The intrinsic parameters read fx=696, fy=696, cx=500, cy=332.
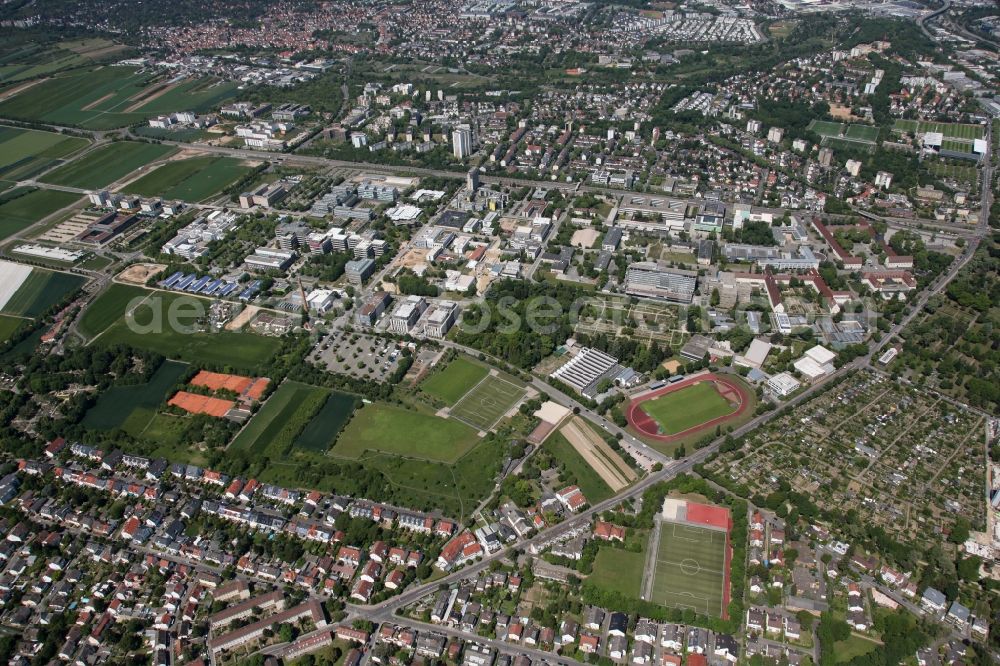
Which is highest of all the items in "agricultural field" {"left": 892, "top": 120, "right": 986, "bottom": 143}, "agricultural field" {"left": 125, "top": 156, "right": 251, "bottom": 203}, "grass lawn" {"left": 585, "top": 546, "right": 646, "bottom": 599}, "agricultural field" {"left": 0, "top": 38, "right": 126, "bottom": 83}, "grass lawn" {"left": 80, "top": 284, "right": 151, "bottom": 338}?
"agricultural field" {"left": 0, "top": 38, "right": 126, "bottom": 83}

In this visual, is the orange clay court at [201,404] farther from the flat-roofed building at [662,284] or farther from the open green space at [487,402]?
the flat-roofed building at [662,284]

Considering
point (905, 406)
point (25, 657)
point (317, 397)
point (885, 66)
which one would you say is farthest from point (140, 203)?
point (885, 66)

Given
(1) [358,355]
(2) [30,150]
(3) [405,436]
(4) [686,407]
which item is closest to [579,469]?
(4) [686,407]

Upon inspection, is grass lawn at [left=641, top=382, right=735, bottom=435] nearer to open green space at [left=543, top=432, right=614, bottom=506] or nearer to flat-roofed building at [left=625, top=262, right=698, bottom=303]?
open green space at [left=543, top=432, right=614, bottom=506]

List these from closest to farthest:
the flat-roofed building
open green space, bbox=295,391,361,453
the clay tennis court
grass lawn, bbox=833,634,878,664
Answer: grass lawn, bbox=833,634,878,664 → open green space, bbox=295,391,361,453 → the clay tennis court → the flat-roofed building

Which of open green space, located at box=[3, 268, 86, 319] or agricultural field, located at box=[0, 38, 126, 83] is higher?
agricultural field, located at box=[0, 38, 126, 83]

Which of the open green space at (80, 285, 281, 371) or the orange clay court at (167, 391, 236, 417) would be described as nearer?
the orange clay court at (167, 391, 236, 417)

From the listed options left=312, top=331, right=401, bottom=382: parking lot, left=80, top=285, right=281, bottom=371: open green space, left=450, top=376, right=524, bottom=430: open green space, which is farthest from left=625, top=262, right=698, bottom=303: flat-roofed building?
left=80, top=285, right=281, bottom=371: open green space
